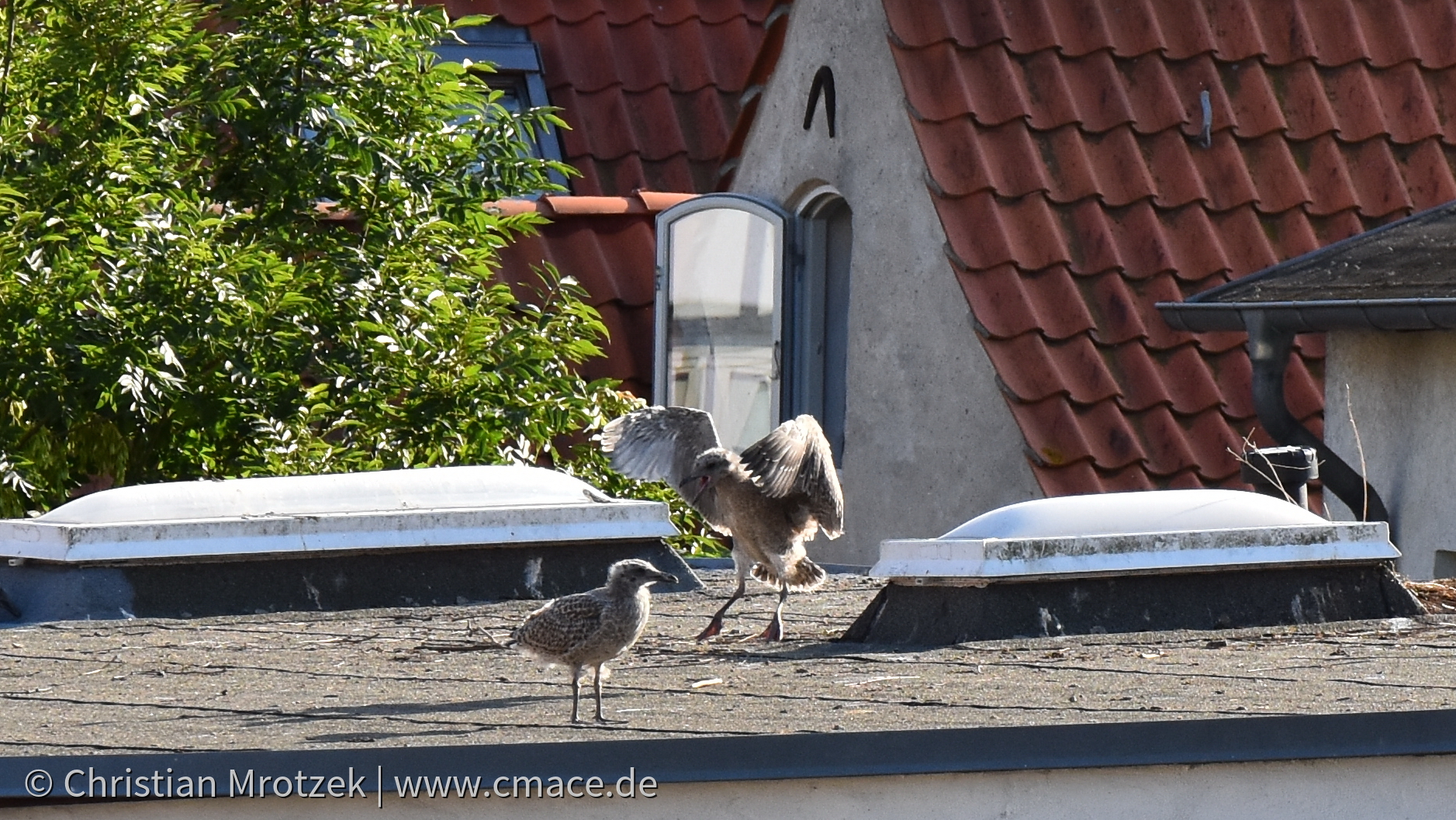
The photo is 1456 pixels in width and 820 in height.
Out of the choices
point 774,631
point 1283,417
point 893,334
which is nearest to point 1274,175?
point 893,334

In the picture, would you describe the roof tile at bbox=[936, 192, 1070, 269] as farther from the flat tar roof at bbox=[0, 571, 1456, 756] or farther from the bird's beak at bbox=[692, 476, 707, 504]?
the flat tar roof at bbox=[0, 571, 1456, 756]

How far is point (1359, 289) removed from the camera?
8.15m

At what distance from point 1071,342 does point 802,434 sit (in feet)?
13.0

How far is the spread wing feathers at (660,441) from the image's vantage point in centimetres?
766

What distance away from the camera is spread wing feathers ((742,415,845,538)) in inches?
272

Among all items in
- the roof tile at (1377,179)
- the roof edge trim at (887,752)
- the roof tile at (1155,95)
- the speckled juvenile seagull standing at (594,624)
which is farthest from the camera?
the roof tile at (1377,179)

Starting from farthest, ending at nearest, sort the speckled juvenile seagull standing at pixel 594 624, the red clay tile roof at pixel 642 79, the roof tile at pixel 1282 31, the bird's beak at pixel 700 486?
1. the red clay tile roof at pixel 642 79
2. the roof tile at pixel 1282 31
3. the bird's beak at pixel 700 486
4. the speckled juvenile seagull standing at pixel 594 624

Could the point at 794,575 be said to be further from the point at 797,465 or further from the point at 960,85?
the point at 960,85

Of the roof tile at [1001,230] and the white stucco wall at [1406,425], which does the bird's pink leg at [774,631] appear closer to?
the white stucco wall at [1406,425]

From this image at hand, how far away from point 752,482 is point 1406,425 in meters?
2.94

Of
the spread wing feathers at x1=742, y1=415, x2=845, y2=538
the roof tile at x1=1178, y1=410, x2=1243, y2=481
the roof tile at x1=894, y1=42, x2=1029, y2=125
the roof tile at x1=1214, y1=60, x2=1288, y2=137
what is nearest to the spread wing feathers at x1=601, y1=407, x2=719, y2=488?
the spread wing feathers at x1=742, y1=415, x2=845, y2=538

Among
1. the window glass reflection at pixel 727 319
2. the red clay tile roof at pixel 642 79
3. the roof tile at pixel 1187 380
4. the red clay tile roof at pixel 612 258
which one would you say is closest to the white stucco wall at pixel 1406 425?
the roof tile at pixel 1187 380

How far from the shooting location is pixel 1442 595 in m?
7.24

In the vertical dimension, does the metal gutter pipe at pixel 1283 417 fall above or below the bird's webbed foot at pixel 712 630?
above
